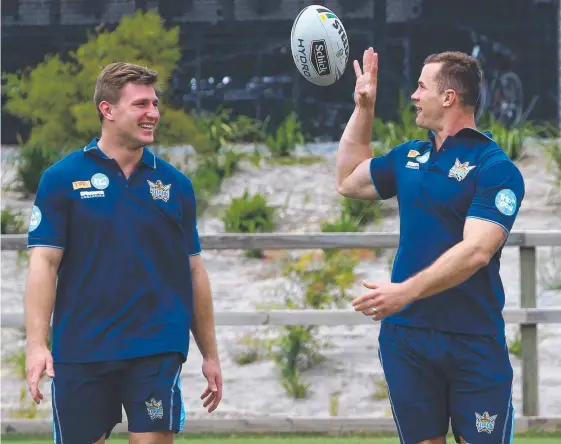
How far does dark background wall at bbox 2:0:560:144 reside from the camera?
51.0 ft

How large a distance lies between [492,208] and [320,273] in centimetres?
551

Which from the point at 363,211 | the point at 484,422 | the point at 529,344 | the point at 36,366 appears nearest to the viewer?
the point at 36,366

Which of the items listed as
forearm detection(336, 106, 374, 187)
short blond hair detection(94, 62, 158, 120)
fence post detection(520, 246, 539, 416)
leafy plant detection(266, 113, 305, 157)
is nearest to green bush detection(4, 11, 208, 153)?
leafy plant detection(266, 113, 305, 157)

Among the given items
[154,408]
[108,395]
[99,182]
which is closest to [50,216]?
[99,182]

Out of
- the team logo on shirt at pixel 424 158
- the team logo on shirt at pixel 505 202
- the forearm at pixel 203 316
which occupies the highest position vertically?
the team logo on shirt at pixel 424 158

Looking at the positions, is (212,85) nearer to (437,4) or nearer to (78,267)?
(437,4)

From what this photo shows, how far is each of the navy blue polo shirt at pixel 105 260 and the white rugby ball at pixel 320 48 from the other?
1.40m

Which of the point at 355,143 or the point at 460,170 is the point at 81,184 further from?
the point at 460,170

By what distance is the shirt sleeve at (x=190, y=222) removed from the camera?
16.5 ft

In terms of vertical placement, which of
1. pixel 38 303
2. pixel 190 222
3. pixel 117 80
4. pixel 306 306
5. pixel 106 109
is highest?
pixel 117 80

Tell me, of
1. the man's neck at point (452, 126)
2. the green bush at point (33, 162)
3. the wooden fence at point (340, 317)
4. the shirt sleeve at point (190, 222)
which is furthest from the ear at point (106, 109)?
the green bush at point (33, 162)

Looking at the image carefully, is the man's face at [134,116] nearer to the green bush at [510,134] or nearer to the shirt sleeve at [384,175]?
the shirt sleeve at [384,175]

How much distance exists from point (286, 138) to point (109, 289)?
34.9 feet

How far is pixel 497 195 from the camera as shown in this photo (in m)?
4.73
